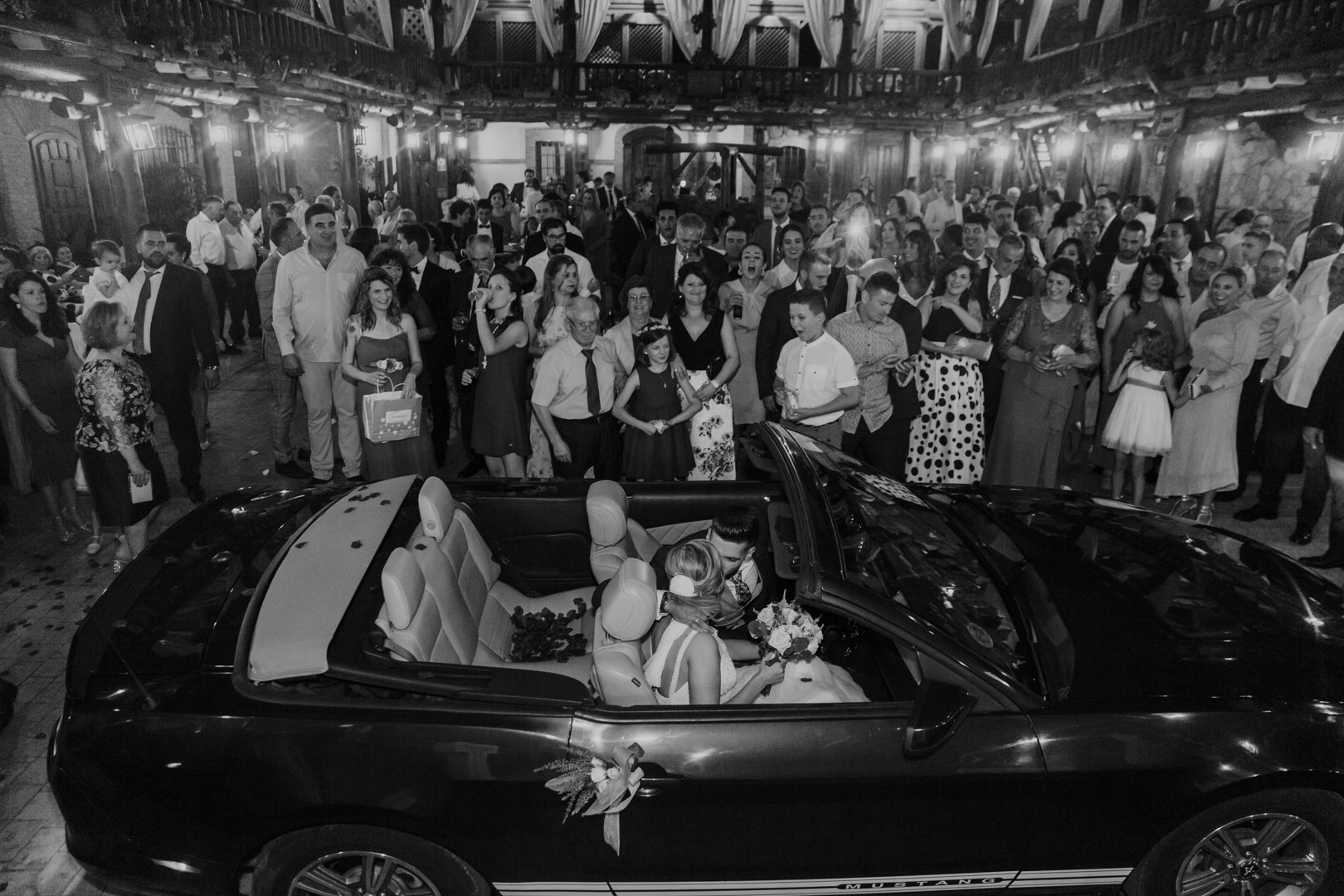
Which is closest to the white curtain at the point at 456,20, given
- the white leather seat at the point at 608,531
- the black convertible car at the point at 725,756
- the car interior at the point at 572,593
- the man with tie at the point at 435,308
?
the man with tie at the point at 435,308

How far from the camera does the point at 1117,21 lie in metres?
19.0

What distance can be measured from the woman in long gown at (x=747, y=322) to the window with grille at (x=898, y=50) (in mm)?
25147

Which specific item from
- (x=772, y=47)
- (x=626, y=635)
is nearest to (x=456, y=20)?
(x=772, y=47)

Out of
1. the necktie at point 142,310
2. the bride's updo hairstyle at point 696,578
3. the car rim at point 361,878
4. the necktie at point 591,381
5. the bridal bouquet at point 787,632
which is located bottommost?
the car rim at point 361,878

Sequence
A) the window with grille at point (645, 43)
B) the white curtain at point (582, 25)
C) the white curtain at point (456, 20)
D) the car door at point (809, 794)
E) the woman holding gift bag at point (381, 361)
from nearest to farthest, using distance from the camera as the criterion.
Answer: the car door at point (809, 794), the woman holding gift bag at point (381, 361), the white curtain at point (456, 20), the white curtain at point (582, 25), the window with grille at point (645, 43)

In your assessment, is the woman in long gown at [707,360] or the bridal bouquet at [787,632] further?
the woman in long gown at [707,360]

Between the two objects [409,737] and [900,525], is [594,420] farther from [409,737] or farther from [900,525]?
[409,737]

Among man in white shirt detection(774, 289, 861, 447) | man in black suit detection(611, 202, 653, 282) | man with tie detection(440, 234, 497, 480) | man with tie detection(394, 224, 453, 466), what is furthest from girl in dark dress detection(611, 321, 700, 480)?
man in black suit detection(611, 202, 653, 282)

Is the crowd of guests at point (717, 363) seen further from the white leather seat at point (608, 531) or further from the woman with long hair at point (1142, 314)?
the white leather seat at point (608, 531)

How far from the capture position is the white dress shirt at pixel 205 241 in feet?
32.8

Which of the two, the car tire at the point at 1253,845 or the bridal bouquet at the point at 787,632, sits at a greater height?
the bridal bouquet at the point at 787,632

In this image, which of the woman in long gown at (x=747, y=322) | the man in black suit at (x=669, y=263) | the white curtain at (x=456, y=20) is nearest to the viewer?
the woman in long gown at (x=747, y=322)

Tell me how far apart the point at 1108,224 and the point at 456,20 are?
17.9 meters

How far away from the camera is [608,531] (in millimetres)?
3510
